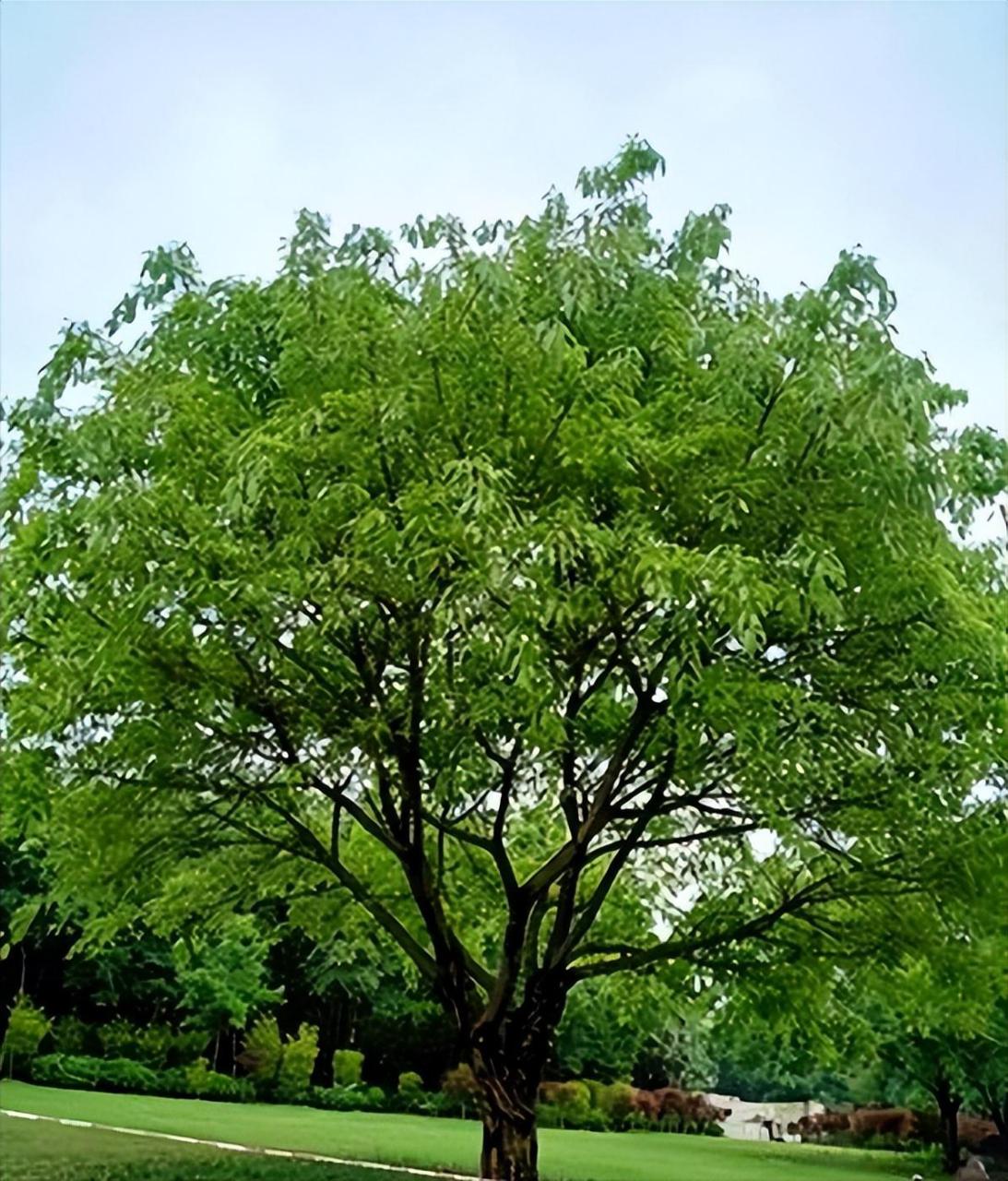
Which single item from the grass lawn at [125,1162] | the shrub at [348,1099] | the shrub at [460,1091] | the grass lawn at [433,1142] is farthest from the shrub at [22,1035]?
the shrub at [460,1091]

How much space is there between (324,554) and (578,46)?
2.18 m

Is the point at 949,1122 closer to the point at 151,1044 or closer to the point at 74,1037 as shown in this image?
the point at 151,1044

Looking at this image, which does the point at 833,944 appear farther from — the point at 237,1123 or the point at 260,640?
the point at 237,1123

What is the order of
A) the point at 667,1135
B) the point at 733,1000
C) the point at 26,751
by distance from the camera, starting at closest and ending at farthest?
the point at 26,751, the point at 733,1000, the point at 667,1135

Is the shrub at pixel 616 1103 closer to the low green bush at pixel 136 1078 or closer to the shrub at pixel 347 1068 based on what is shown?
→ the shrub at pixel 347 1068

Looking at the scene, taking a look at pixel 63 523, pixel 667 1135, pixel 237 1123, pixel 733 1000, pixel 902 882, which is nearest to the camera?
pixel 63 523

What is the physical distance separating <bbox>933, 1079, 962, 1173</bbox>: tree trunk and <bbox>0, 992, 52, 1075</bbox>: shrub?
9367mm

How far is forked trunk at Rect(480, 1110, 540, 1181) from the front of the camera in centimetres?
577

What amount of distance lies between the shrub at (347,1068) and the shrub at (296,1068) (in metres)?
0.30

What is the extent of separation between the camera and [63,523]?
4844 mm

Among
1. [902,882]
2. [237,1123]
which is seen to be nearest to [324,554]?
[902,882]

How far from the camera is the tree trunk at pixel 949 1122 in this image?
40.2 feet

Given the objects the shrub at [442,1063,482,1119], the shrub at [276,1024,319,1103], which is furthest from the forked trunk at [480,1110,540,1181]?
the shrub at [276,1024,319,1103]

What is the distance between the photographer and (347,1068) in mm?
14742
